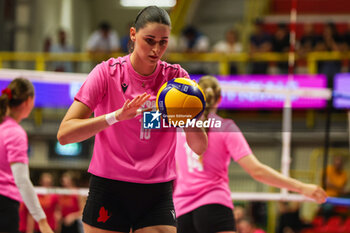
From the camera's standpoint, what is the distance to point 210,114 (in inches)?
149

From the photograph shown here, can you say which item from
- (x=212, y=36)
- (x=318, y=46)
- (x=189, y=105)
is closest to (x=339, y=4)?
(x=212, y=36)

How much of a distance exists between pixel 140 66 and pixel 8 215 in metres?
1.52

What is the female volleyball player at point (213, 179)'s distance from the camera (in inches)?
147

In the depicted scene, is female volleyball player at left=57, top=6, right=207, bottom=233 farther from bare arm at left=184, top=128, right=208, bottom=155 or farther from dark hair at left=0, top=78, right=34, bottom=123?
dark hair at left=0, top=78, right=34, bottom=123

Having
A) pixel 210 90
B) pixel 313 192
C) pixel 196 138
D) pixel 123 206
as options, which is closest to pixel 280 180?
pixel 313 192

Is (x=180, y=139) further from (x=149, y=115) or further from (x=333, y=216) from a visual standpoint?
(x=333, y=216)

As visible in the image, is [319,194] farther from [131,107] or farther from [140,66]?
[131,107]

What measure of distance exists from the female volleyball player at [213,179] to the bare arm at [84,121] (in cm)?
124

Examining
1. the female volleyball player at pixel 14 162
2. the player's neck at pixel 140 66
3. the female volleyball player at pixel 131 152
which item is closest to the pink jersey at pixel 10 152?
the female volleyball player at pixel 14 162

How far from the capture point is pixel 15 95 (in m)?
3.75

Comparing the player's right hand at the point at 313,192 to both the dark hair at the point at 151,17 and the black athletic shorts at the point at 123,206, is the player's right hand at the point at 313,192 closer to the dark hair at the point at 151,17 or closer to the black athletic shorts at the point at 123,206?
the black athletic shorts at the point at 123,206

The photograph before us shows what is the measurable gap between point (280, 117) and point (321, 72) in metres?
1.22

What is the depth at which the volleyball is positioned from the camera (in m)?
2.61

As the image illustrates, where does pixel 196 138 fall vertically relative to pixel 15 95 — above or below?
below
